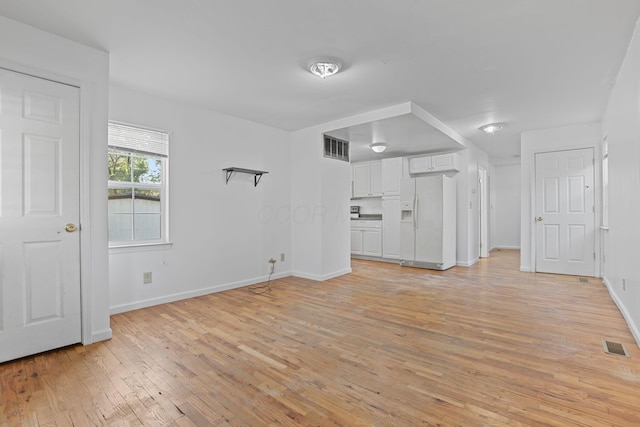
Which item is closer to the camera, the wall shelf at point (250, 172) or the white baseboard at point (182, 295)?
the white baseboard at point (182, 295)

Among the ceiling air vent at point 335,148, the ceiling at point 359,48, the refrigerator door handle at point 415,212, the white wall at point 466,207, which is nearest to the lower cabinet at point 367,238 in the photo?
the refrigerator door handle at point 415,212

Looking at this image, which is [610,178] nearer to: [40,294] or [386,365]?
[386,365]

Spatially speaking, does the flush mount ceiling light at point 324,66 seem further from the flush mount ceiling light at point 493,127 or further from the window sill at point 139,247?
the flush mount ceiling light at point 493,127

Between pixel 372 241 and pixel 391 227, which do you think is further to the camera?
pixel 372 241

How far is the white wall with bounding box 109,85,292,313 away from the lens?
11.3 feet

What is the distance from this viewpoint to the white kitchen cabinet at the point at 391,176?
6578 mm

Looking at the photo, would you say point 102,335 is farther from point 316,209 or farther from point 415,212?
point 415,212

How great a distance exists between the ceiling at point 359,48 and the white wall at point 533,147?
1.13m

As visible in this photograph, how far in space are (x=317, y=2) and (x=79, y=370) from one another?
2965 mm

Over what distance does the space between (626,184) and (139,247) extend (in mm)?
4863

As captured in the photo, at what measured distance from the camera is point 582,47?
2.60 m

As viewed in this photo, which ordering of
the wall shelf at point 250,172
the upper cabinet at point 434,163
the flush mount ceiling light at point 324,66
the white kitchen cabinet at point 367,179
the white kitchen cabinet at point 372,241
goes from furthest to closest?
the white kitchen cabinet at point 367,179 < the white kitchen cabinet at point 372,241 < the upper cabinet at point 434,163 < the wall shelf at point 250,172 < the flush mount ceiling light at point 324,66

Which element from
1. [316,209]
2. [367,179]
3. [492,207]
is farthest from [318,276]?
[492,207]

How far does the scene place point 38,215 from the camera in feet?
7.70
